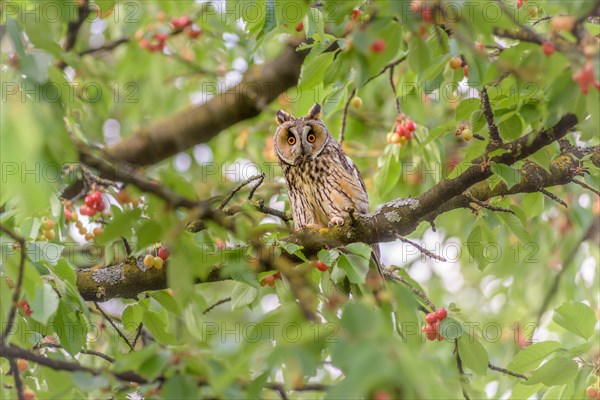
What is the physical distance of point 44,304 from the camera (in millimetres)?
2318

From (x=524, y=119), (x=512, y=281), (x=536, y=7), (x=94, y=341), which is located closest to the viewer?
(x=524, y=119)

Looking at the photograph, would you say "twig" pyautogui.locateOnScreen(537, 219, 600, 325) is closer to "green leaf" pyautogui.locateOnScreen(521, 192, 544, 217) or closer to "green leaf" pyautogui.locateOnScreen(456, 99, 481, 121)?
"green leaf" pyautogui.locateOnScreen(521, 192, 544, 217)

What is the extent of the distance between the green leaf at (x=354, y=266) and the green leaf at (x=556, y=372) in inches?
28.6

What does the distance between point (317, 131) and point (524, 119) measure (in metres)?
2.18

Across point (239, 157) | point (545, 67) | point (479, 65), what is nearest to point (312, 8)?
point (479, 65)

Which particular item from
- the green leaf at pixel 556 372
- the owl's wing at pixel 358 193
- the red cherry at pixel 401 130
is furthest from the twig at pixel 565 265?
the green leaf at pixel 556 372

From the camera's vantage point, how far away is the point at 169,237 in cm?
161

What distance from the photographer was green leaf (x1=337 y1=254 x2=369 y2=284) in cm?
263

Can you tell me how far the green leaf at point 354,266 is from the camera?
2.63 meters

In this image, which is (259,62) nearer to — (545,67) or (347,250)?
(347,250)

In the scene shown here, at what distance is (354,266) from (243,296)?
1.47ft

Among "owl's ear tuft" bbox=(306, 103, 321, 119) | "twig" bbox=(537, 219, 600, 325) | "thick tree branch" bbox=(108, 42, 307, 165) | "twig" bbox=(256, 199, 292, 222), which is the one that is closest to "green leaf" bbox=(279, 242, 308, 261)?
"twig" bbox=(256, 199, 292, 222)

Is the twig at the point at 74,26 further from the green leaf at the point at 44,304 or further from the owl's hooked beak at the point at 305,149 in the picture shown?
the green leaf at the point at 44,304

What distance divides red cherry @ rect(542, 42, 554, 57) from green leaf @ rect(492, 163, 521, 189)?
2.83 feet
